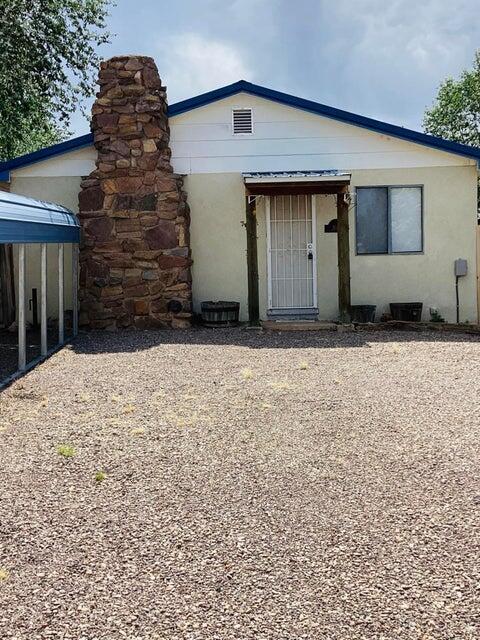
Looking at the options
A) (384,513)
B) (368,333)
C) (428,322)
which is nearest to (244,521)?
(384,513)

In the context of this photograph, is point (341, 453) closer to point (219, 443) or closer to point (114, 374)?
point (219, 443)

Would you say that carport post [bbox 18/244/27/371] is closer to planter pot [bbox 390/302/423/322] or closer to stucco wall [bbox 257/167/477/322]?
stucco wall [bbox 257/167/477/322]

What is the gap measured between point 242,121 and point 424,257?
426 centimetres

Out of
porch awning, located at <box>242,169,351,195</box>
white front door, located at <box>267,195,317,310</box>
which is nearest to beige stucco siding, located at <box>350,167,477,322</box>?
white front door, located at <box>267,195,317,310</box>

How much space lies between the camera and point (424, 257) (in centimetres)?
1290

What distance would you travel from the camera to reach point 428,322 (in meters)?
12.5

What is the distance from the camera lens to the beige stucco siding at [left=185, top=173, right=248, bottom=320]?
1291 centimetres

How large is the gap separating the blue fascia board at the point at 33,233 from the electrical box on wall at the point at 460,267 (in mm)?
6926

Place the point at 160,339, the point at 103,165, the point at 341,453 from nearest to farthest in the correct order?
the point at 341,453 → the point at 160,339 → the point at 103,165

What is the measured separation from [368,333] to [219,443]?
694cm

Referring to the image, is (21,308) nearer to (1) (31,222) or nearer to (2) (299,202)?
(1) (31,222)

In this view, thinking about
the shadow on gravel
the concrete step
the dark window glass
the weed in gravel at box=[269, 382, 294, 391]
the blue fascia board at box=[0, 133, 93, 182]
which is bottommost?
the weed in gravel at box=[269, 382, 294, 391]

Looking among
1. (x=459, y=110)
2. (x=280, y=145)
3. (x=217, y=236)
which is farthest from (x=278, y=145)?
(x=459, y=110)

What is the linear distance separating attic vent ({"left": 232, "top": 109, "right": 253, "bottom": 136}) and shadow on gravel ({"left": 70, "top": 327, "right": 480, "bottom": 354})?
3776 millimetres
